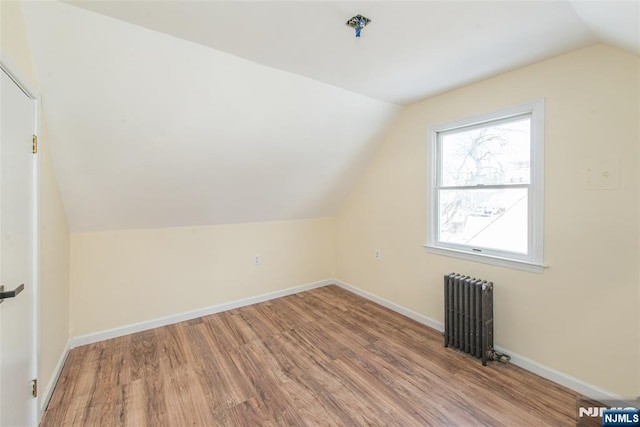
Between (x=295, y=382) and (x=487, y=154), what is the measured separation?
2542 mm

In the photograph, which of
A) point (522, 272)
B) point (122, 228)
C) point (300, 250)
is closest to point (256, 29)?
point (122, 228)

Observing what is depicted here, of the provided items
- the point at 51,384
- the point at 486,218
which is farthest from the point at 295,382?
the point at 486,218

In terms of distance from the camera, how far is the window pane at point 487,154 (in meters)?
2.34

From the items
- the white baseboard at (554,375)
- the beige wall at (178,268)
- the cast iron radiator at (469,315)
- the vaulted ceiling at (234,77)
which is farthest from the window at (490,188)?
the beige wall at (178,268)

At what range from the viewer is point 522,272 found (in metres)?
2.32

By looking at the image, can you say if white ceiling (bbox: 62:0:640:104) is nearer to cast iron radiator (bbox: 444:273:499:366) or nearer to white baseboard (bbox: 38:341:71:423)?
cast iron radiator (bbox: 444:273:499:366)

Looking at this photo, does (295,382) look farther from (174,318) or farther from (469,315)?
(174,318)

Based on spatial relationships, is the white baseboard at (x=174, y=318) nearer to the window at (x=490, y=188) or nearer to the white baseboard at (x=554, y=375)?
the white baseboard at (x=554, y=375)

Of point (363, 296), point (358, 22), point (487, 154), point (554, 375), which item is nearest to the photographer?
point (358, 22)

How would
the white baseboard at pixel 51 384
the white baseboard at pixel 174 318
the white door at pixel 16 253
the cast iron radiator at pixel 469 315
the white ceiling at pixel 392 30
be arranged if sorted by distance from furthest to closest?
the white baseboard at pixel 174 318 < the cast iron radiator at pixel 469 315 < the white baseboard at pixel 51 384 < the white ceiling at pixel 392 30 < the white door at pixel 16 253

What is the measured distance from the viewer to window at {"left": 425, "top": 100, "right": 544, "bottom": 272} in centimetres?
224

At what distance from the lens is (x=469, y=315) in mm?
2463

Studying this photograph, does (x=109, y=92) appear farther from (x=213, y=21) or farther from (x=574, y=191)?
(x=574, y=191)

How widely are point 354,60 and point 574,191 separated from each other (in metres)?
1.84
